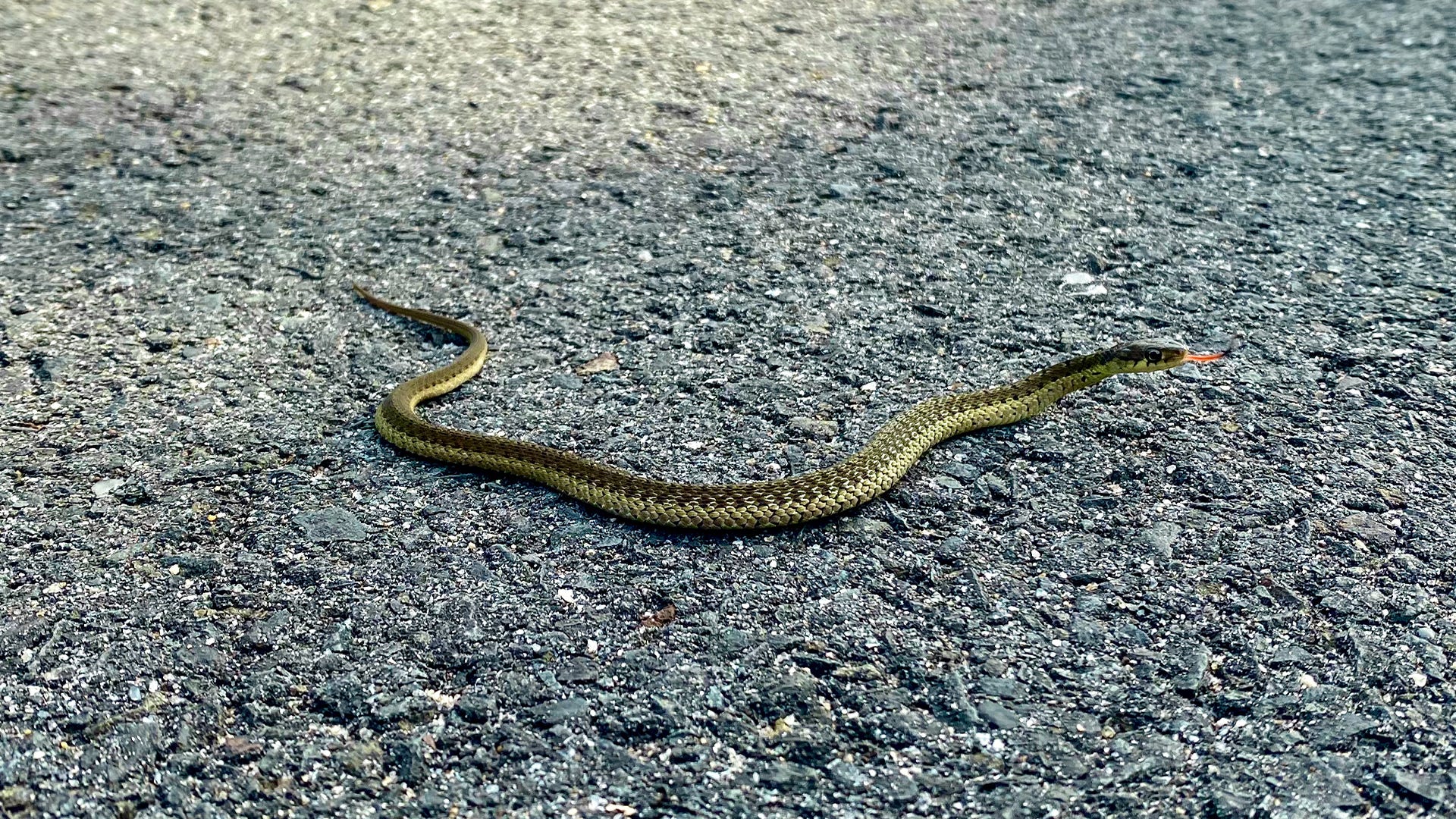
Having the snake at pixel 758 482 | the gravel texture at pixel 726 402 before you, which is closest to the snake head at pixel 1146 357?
the snake at pixel 758 482

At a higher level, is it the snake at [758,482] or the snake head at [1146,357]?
the snake head at [1146,357]

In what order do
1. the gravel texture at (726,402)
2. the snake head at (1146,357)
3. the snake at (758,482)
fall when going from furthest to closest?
the snake head at (1146,357), the snake at (758,482), the gravel texture at (726,402)

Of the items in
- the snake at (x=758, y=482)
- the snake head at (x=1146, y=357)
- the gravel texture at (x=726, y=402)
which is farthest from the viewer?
the snake head at (x=1146, y=357)

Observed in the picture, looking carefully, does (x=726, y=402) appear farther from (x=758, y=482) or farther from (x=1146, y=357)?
(x=1146, y=357)

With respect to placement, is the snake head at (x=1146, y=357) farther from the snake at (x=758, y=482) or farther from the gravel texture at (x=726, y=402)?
the gravel texture at (x=726, y=402)

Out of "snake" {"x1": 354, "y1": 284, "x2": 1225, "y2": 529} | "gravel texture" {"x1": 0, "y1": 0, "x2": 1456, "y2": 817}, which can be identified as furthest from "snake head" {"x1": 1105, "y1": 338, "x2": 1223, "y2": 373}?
"gravel texture" {"x1": 0, "y1": 0, "x2": 1456, "y2": 817}

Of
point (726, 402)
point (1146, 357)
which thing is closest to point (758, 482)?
point (726, 402)

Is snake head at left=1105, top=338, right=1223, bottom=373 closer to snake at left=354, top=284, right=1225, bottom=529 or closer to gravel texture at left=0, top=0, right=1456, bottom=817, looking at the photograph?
snake at left=354, top=284, right=1225, bottom=529
